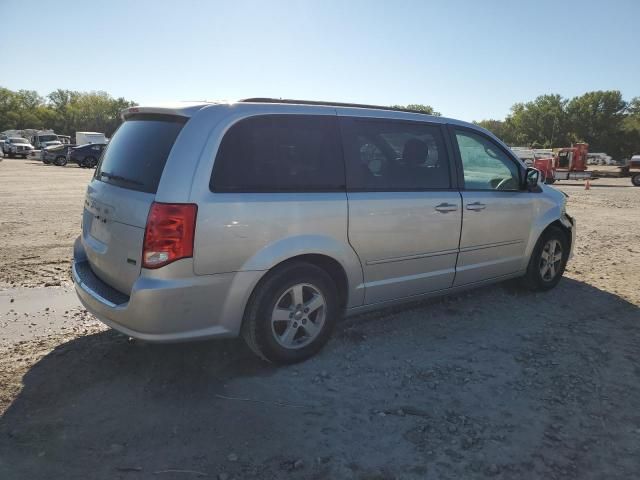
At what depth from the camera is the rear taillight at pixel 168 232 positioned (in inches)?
118

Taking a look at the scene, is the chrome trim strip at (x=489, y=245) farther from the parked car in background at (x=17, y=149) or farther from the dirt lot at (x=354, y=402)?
the parked car in background at (x=17, y=149)

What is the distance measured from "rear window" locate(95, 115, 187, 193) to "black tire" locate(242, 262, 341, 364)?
3.31 feet

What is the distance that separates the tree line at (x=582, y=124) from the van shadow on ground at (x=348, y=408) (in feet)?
275

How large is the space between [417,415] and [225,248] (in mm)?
1614

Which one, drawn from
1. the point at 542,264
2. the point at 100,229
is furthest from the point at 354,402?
the point at 542,264

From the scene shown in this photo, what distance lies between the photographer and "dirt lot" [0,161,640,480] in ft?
8.56

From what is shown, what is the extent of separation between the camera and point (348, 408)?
3.14 meters

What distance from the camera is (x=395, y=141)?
4168mm

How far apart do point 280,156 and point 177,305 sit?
1.25 meters

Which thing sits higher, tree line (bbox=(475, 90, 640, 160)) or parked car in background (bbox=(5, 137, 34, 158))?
tree line (bbox=(475, 90, 640, 160))

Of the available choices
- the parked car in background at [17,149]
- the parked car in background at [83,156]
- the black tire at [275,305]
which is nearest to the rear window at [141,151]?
the black tire at [275,305]

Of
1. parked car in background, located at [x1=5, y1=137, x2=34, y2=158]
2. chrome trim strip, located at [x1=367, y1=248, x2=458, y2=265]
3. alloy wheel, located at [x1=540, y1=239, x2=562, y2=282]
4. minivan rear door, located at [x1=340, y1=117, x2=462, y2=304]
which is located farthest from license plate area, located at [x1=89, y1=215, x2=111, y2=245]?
parked car in background, located at [x1=5, y1=137, x2=34, y2=158]

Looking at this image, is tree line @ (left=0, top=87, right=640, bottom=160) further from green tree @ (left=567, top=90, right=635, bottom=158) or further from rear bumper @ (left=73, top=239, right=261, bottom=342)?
rear bumper @ (left=73, top=239, right=261, bottom=342)

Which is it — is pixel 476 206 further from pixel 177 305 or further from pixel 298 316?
pixel 177 305
